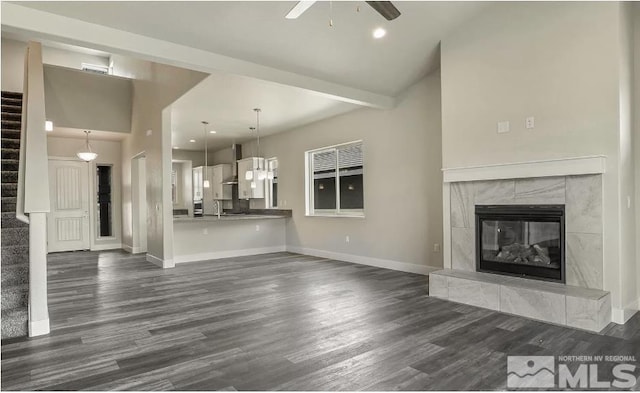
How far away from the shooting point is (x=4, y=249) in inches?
139

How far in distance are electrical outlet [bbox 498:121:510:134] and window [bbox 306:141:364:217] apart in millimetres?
2840

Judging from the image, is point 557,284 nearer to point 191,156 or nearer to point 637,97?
point 637,97

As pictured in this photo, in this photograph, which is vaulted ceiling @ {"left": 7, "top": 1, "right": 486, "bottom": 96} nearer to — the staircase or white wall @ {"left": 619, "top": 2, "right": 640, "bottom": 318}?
white wall @ {"left": 619, "top": 2, "right": 640, "bottom": 318}

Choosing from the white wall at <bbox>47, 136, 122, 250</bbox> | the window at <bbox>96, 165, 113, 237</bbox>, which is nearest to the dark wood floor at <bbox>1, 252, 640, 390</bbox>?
the white wall at <bbox>47, 136, 122, 250</bbox>

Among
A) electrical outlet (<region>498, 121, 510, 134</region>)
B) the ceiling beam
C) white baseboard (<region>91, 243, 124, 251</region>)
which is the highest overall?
the ceiling beam

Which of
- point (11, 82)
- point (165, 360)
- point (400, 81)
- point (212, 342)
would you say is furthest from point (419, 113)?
point (11, 82)

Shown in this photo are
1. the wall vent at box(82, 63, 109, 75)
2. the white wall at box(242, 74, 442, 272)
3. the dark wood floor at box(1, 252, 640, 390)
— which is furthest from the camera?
the wall vent at box(82, 63, 109, 75)

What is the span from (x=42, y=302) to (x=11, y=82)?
623cm

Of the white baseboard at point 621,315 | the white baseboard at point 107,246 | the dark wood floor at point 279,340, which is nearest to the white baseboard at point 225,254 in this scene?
the dark wood floor at point 279,340

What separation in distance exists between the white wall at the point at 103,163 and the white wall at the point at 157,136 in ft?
5.00

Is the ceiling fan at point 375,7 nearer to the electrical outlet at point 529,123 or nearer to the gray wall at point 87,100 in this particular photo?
the electrical outlet at point 529,123

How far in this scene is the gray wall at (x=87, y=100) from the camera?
8.04 m

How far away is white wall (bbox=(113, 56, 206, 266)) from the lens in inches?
250

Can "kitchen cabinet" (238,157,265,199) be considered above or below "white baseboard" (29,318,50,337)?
above
